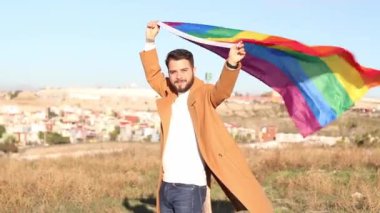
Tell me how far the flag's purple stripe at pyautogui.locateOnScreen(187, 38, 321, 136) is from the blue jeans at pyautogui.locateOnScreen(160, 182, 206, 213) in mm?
1254

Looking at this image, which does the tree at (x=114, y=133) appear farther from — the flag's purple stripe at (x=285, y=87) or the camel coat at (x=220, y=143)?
the camel coat at (x=220, y=143)

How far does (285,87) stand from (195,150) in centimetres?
135

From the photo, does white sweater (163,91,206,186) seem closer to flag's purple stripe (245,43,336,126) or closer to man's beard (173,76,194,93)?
man's beard (173,76,194,93)

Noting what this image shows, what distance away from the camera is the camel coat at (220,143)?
4254 mm

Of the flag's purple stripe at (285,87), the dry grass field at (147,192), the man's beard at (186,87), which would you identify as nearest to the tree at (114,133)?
the dry grass field at (147,192)

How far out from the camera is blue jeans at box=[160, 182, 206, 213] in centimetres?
427

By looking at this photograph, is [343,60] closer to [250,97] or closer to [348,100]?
[348,100]

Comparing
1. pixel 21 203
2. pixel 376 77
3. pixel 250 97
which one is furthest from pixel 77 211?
pixel 250 97

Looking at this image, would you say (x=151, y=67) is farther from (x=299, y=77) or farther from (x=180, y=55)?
A: (x=299, y=77)

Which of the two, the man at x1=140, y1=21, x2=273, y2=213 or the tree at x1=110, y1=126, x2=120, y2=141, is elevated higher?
the man at x1=140, y1=21, x2=273, y2=213

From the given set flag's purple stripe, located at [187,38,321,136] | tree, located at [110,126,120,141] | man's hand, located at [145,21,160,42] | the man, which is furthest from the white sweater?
tree, located at [110,126,120,141]

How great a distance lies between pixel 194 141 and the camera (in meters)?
4.36

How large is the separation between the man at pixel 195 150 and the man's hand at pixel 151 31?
0.63m

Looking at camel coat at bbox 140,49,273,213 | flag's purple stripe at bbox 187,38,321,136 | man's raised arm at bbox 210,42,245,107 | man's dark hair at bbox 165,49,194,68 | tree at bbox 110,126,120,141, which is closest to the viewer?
man's raised arm at bbox 210,42,245,107
